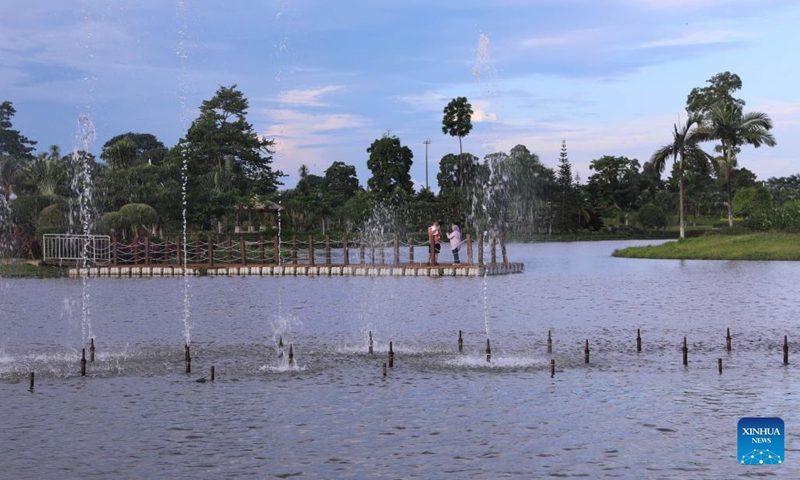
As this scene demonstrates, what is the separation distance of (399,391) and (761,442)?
253 inches

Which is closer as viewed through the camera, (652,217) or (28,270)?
(28,270)

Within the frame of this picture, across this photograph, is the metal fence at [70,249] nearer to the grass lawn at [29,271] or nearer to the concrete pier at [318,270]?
the grass lawn at [29,271]

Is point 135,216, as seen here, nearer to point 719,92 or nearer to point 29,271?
point 29,271

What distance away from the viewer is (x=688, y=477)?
10.8 meters

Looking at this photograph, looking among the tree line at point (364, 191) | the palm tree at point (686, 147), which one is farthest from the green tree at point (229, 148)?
the palm tree at point (686, 147)

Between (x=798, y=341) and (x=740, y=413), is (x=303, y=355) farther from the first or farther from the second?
(x=798, y=341)

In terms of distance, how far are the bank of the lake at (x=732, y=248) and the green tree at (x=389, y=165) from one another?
46566mm

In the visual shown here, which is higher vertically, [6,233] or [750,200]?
[750,200]

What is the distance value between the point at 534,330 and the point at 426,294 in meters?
11.9

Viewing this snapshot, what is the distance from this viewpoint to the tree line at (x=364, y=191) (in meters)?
62.2

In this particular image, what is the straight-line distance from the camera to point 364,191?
106 meters

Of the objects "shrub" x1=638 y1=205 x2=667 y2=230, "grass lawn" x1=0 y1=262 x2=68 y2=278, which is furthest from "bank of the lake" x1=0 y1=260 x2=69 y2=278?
"shrub" x1=638 y1=205 x2=667 y2=230

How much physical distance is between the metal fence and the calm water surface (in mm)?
22515


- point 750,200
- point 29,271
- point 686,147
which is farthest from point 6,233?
point 750,200
